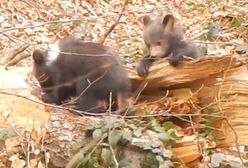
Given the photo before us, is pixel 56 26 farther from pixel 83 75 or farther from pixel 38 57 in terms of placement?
pixel 83 75

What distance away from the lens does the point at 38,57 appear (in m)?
5.72

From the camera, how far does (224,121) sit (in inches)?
213

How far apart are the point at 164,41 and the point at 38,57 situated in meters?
1.19

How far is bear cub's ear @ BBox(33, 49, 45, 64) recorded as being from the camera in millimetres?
5699

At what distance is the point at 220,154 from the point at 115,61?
1.20m

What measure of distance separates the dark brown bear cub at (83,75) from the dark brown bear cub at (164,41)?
383 mm

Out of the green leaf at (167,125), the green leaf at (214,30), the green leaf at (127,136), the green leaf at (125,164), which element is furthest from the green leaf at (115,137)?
the green leaf at (214,30)

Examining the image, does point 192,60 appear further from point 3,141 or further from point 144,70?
point 3,141

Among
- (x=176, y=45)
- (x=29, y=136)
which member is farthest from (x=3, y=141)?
(x=176, y=45)

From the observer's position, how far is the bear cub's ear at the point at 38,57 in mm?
5699

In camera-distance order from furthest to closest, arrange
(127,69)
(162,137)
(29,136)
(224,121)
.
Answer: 1. (127,69)
2. (224,121)
3. (162,137)
4. (29,136)

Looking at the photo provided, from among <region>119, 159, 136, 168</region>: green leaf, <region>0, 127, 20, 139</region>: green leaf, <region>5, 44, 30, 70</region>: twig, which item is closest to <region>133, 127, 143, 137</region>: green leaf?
<region>119, 159, 136, 168</region>: green leaf

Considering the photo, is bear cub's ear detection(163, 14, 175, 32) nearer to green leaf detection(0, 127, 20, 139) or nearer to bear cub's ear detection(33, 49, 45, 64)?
bear cub's ear detection(33, 49, 45, 64)

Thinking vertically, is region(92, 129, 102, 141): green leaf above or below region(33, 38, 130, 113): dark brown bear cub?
below
